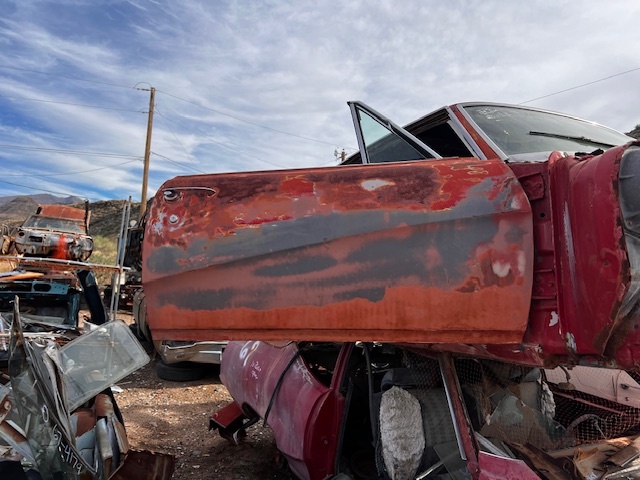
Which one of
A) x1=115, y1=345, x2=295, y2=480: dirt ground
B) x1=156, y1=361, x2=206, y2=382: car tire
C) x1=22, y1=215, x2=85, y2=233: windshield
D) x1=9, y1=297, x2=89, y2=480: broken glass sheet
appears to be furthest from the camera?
x1=22, y1=215, x2=85, y2=233: windshield

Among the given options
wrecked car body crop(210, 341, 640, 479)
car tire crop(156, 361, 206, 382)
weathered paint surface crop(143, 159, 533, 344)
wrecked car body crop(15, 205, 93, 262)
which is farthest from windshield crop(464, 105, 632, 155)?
wrecked car body crop(15, 205, 93, 262)

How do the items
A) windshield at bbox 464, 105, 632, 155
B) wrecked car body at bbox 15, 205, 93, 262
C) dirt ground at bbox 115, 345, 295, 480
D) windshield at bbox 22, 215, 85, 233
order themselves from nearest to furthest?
1. windshield at bbox 464, 105, 632, 155
2. dirt ground at bbox 115, 345, 295, 480
3. wrecked car body at bbox 15, 205, 93, 262
4. windshield at bbox 22, 215, 85, 233

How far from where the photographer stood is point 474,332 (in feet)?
5.61

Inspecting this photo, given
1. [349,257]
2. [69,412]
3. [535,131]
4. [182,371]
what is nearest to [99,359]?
[69,412]

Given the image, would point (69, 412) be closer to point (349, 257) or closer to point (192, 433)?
point (349, 257)

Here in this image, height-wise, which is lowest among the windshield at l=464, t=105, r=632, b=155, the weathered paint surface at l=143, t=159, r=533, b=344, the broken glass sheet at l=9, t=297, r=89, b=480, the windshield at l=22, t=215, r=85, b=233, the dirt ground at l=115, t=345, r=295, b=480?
the dirt ground at l=115, t=345, r=295, b=480

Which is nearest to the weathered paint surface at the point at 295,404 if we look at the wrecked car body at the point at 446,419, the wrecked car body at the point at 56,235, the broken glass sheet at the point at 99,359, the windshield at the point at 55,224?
the wrecked car body at the point at 446,419

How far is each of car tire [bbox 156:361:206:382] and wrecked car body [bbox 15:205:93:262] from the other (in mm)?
4125

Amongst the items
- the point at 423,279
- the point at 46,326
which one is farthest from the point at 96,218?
the point at 423,279

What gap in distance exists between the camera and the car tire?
24.2 ft

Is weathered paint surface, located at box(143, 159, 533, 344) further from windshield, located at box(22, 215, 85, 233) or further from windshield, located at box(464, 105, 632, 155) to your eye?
windshield, located at box(22, 215, 85, 233)

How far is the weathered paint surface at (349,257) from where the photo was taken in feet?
5.53

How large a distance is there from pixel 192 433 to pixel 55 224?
23.5 feet

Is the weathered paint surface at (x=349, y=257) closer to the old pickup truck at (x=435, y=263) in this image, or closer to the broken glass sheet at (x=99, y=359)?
the old pickup truck at (x=435, y=263)
